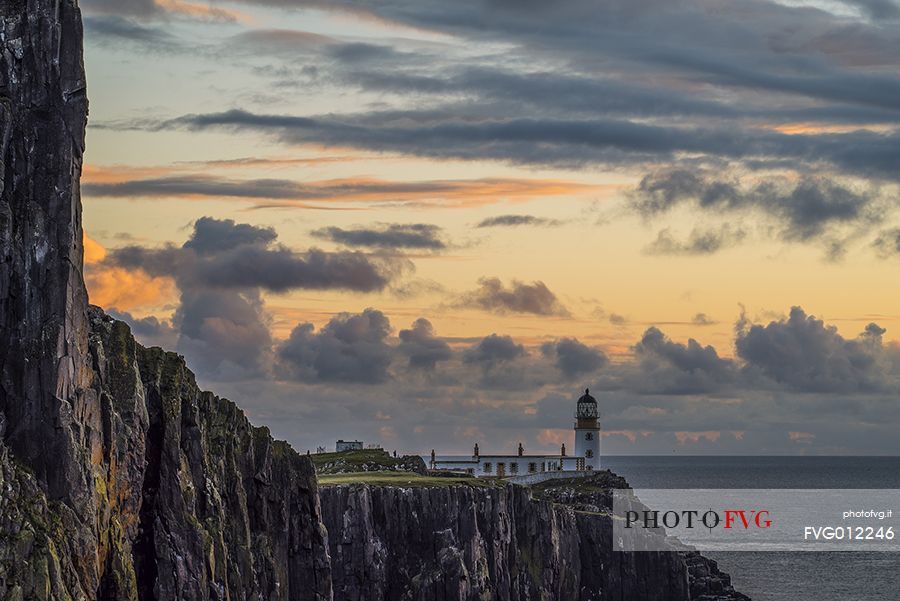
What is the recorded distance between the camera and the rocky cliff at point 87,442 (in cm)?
7569

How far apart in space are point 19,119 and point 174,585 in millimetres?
24178

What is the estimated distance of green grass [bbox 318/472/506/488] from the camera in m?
150

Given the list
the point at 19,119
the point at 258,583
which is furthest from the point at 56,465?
the point at 258,583

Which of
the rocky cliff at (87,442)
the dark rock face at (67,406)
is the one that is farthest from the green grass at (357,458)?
the dark rock face at (67,406)

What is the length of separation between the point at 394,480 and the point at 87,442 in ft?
256

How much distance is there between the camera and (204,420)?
98.0 meters

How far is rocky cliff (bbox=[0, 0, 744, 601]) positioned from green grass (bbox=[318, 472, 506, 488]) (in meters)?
32.4

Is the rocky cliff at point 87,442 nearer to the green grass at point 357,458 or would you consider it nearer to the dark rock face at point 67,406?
the dark rock face at point 67,406

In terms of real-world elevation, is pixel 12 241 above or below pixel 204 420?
above

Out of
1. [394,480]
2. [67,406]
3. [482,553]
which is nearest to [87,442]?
[67,406]

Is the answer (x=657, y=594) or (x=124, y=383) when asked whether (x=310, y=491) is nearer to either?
(x=124, y=383)

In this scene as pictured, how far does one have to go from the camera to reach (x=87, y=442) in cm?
7875

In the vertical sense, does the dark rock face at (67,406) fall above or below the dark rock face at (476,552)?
above

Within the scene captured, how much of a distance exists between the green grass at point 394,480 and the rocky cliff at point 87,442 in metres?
32.4
